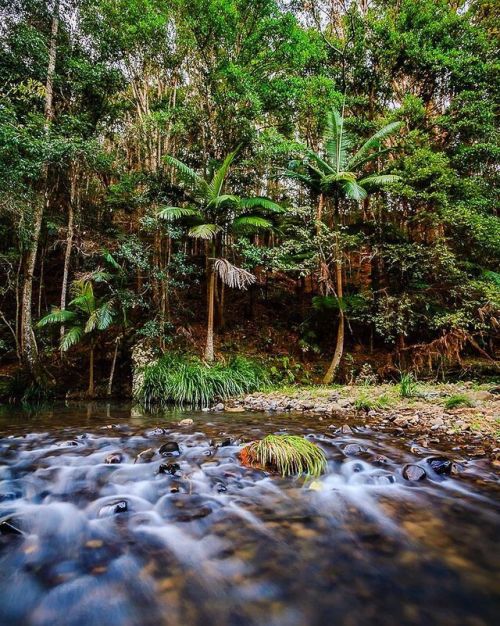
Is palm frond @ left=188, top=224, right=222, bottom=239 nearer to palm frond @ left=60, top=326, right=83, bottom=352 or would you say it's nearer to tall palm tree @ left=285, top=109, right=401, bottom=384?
tall palm tree @ left=285, top=109, right=401, bottom=384

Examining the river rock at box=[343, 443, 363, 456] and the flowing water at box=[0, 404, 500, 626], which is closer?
the flowing water at box=[0, 404, 500, 626]

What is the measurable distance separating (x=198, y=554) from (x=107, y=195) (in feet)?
43.6

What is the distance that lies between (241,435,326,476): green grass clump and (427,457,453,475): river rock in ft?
3.11

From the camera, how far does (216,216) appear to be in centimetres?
1035

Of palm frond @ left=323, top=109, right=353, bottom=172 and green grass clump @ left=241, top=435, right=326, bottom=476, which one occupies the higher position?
palm frond @ left=323, top=109, right=353, bottom=172

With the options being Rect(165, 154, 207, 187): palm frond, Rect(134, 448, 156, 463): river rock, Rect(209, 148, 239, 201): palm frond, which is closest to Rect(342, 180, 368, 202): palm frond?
Rect(209, 148, 239, 201): palm frond

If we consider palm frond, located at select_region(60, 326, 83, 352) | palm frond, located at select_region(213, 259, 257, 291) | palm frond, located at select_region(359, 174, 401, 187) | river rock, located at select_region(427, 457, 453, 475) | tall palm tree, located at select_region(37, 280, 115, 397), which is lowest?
river rock, located at select_region(427, 457, 453, 475)

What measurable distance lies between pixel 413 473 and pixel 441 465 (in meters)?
0.32

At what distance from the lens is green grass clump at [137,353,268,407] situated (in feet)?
27.5

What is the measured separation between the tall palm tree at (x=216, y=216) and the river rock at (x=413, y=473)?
22.2 feet

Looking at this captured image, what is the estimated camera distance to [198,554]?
6.41 feet

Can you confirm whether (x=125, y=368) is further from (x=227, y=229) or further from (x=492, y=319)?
(x=492, y=319)

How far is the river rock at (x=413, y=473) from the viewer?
2941 millimetres

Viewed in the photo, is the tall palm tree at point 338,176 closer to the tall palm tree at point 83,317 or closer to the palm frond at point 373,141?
the palm frond at point 373,141
